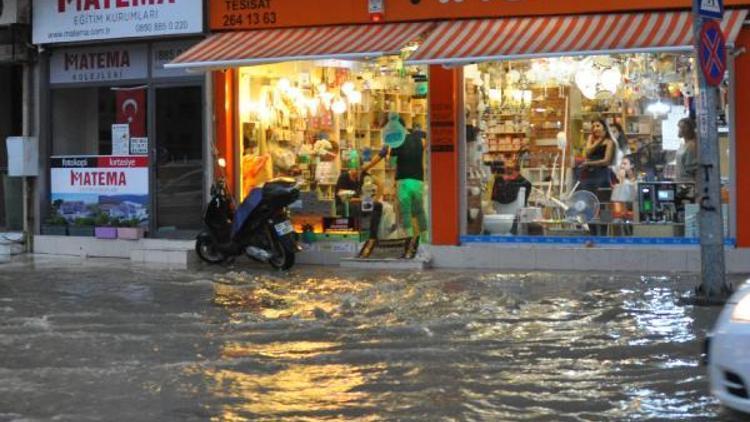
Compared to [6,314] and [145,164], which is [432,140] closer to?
[145,164]

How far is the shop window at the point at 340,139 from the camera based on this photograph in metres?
13.7

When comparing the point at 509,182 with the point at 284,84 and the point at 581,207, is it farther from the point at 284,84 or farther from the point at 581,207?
the point at 284,84

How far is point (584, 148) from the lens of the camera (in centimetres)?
1295

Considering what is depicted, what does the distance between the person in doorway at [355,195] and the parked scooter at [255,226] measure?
127 centimetres

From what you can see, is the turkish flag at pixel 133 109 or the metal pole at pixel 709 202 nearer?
the metal pole at pixel 709 202

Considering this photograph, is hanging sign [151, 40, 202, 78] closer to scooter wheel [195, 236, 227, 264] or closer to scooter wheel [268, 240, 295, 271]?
scooter wheel [195, 236, 227, 264]

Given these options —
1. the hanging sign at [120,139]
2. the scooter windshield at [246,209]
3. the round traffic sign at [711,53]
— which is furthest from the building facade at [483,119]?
the scooter windshield at [246,209]

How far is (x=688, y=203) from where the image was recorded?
40.4 ft

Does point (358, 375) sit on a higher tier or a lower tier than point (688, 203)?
lower

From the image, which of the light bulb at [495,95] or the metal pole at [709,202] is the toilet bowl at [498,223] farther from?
the metal pole at [709,202]

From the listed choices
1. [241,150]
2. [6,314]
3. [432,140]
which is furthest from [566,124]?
[6,314]

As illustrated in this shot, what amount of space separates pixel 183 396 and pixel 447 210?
23.0 feet

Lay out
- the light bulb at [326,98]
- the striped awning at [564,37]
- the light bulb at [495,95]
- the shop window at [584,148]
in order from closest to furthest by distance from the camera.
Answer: the striped awning at [564,37], the shop window at [584,148], the light bulb at [495,95], the light bulb at [326,98]

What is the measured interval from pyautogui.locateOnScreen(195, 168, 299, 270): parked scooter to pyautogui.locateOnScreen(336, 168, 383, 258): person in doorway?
1.27m
